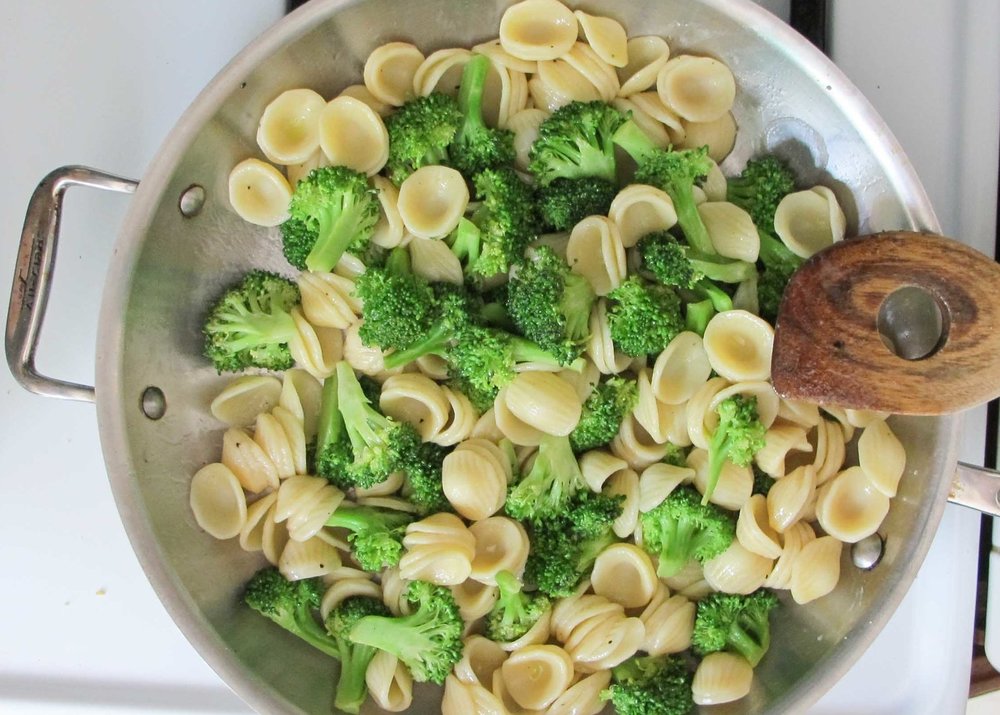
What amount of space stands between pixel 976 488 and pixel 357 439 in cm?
97

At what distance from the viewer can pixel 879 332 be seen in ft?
4.16

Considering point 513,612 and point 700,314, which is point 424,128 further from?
point 513,612

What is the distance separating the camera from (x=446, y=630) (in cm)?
139

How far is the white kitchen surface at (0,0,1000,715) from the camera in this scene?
144cm

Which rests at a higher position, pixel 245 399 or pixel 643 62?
pixel 643 62

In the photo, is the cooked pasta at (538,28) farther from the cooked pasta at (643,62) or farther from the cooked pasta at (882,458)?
the cooked pasta at (882,458)

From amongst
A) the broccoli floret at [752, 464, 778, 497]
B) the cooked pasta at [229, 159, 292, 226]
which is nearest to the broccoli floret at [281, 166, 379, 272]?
the cooked pasta at [229, 159, 292, 226]

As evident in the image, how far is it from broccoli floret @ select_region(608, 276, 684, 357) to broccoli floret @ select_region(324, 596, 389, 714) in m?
0.62

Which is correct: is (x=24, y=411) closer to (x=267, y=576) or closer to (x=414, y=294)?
(x=267, y=576)

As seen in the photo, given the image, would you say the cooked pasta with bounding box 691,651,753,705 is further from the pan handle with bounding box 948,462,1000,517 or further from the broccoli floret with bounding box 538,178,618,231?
the broccoli floret with bounding box 538,178,618,231

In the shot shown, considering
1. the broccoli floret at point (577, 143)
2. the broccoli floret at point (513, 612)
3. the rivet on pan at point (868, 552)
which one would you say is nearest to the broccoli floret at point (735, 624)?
the rivet on pan at point (868, 552)

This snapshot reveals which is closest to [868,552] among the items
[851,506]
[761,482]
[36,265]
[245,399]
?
[851,506]

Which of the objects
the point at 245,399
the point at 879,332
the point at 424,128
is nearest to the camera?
the point at 879,332

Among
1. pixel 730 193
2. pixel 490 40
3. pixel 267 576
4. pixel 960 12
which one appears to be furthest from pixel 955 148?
pixel 267 576
